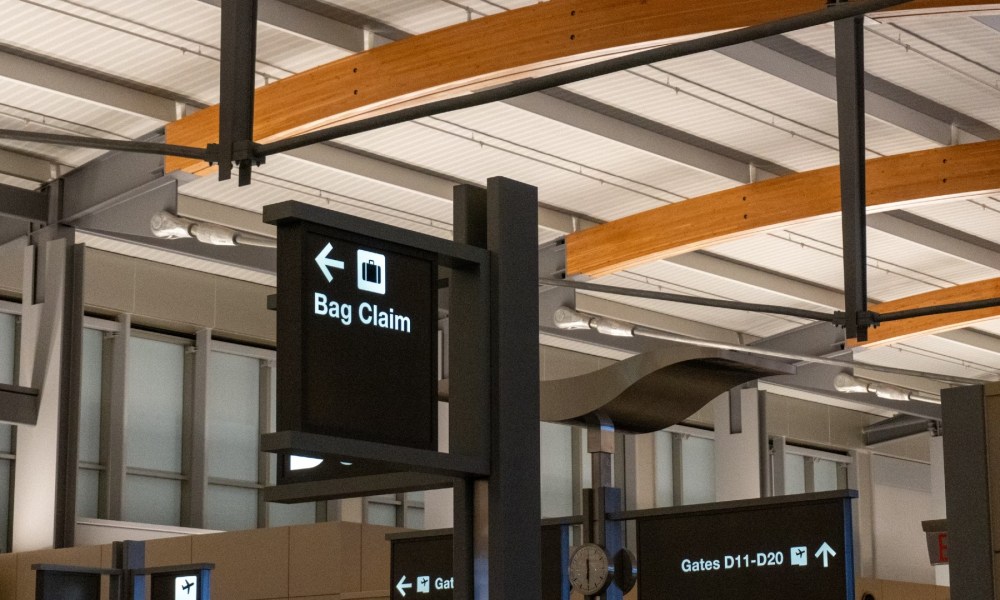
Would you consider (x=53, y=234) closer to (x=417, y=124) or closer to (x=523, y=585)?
(x=417, y=124)

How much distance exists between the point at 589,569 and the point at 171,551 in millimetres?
11327

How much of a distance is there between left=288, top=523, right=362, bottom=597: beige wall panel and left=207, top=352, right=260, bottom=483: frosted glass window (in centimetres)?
437

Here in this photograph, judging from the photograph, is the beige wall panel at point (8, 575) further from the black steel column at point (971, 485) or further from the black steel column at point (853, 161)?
the black steel column at point (971, 485)

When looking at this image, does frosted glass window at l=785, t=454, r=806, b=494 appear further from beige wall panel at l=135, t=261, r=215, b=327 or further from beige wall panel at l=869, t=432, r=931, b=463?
beige wall panel at l=135, t=261, r=215, b=327

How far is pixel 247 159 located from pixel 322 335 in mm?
2229

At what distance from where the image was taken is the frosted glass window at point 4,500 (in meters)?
18.5

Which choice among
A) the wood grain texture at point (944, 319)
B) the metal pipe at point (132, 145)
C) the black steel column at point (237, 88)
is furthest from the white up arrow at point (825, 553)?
the wood grain texture at point (944, 319)

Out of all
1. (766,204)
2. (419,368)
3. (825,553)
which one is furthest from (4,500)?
(419,368)

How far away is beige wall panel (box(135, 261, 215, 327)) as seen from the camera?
65.5 ft

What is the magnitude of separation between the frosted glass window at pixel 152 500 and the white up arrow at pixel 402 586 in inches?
456

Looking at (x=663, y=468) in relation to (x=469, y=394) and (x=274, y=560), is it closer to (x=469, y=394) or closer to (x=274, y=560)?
(x=274, y=560)

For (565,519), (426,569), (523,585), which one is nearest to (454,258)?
(523,585)

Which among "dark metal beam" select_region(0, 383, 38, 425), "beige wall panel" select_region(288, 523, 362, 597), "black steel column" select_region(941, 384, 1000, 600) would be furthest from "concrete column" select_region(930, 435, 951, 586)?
"black steel column" select_region(941, 384, 1000, 600)

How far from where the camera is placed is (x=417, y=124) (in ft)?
52.2
